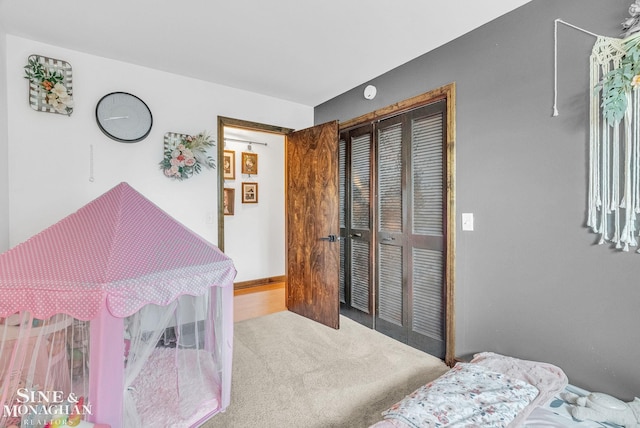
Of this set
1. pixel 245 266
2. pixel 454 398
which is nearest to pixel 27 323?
pixel 454 398

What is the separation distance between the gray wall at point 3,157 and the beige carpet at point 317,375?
6.32ft

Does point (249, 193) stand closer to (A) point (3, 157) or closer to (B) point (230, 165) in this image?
(B) point (230, 165)

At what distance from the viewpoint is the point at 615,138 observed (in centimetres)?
153

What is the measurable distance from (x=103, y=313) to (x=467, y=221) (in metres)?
2.25

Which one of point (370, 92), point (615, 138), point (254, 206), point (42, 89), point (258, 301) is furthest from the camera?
point (254, 206)

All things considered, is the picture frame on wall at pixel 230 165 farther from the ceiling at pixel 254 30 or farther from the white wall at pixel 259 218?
the ceiling at pixel 254 30

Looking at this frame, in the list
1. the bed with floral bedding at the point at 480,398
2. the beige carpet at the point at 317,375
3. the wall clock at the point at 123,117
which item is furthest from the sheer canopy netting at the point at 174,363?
the wall clock at the point at 123,117

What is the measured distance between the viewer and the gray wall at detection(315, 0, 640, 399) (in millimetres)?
1582

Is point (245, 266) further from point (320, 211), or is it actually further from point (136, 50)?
point (136, 50)

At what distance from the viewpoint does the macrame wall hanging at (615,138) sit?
1.45m

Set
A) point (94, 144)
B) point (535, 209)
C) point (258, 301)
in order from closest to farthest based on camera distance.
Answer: point (535, 209), point (94, 144), point (258, 301)

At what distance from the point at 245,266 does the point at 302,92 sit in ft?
9.45

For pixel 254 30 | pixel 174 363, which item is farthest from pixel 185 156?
pixel 174 363

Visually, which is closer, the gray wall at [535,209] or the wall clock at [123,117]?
the gray wall at [535,209]
